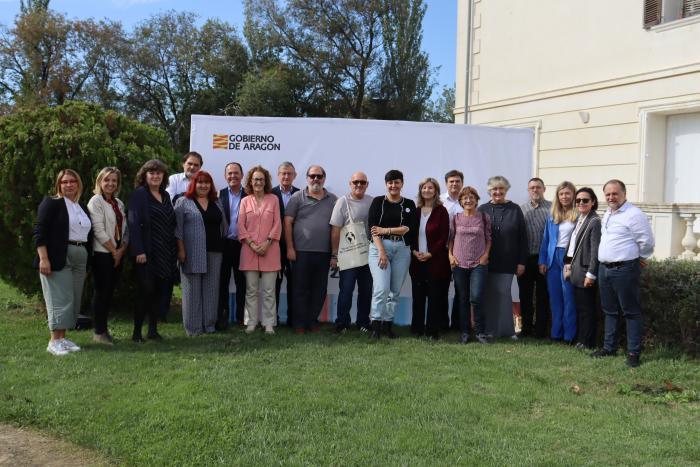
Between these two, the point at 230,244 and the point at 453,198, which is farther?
the point at 453,198

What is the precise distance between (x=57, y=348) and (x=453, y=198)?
4425 mm

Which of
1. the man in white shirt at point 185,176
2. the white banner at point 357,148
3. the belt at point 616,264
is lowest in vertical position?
the belt at point 616,264

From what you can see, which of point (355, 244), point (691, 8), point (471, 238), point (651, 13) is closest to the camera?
point (471, 238)

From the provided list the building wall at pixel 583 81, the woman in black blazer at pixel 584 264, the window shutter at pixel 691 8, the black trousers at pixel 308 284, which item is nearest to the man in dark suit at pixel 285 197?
the black trousers at pixel 308 284

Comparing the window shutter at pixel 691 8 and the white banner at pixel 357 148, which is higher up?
the window shutter at pixel 691 8

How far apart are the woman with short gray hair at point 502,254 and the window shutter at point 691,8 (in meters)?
8.25

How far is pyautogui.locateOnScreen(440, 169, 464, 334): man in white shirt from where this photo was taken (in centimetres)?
746

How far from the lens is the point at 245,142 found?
7859mm

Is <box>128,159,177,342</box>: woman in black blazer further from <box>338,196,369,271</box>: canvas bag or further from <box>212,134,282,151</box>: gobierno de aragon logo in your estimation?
<box>338,196,369,271</box>: canvas bag

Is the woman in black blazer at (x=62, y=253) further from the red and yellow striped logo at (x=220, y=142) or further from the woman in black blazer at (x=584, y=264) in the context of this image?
the woman in black blazer at (x=584, y=264)

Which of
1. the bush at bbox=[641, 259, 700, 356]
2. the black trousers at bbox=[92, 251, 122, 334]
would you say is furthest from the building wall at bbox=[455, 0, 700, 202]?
the black trousers at bbox=[92, 251, 122, 334]

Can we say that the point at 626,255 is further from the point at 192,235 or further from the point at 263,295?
the point at 192,235

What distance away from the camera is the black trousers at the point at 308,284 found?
7191 mm

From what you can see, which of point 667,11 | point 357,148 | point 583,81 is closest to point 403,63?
point 583,81
